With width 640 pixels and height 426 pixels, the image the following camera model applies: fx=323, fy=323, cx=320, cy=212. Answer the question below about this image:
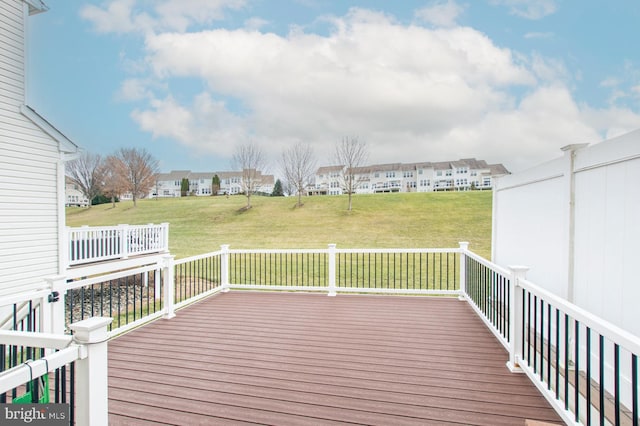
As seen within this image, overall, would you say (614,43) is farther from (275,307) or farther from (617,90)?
(275,307)

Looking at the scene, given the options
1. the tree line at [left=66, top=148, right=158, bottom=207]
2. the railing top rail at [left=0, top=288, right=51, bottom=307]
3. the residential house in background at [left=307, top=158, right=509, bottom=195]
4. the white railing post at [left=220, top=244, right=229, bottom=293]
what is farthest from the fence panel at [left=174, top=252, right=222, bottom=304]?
the residential house in background at [left=307, top=158, right=509, bottom=195]

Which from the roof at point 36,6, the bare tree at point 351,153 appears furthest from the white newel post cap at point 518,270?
the bare tree at point 351,153

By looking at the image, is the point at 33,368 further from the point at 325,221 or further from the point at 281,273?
the point at 325,221

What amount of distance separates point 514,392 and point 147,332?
4.31 m

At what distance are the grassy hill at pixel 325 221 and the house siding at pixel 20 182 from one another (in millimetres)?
8902

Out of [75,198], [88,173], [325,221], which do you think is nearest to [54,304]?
[325,221]

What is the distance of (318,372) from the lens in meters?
3.18

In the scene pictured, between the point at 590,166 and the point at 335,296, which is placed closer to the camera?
the point at 590,166

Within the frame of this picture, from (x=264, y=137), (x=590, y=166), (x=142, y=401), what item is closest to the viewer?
(x=142, y=401)

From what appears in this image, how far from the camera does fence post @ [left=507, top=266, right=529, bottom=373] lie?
318 centimetres

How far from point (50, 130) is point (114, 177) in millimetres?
30792

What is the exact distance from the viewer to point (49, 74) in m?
10.4

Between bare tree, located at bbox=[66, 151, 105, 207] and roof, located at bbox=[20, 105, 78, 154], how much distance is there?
105 ft

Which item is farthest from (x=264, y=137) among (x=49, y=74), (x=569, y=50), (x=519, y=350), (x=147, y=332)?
(x=519, y=350)
